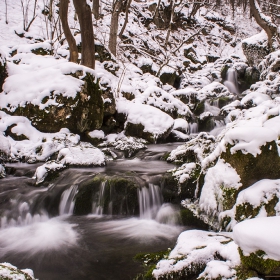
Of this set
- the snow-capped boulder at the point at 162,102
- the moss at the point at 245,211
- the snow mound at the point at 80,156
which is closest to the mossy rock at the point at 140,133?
the snow-capped boulder at the point at 162,102

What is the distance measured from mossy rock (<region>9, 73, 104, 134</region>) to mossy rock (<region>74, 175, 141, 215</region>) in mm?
3091

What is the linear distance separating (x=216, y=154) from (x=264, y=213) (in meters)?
Answer: 1.23

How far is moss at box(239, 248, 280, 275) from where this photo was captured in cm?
171

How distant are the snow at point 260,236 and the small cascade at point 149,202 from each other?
111 inches

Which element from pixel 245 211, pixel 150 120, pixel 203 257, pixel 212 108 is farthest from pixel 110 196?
pixel 212 108

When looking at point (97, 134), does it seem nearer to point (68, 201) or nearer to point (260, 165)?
point (68, 201)

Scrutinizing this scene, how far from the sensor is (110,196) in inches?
185

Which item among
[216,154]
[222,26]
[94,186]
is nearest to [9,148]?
[94,186]

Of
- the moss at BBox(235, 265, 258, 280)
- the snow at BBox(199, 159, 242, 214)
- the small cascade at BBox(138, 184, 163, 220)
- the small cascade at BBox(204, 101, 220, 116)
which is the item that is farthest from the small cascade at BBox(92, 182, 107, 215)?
the small cascade at BBox(204, 101, 220, 116)

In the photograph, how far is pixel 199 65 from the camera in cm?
2105

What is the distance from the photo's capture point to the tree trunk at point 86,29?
26.9 ft

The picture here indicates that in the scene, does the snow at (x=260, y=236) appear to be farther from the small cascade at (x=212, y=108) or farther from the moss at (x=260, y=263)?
the small cascade at (x=212, y=108)

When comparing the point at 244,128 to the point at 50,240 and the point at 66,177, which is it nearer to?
the point at 50,240

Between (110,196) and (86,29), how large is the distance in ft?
20.7
